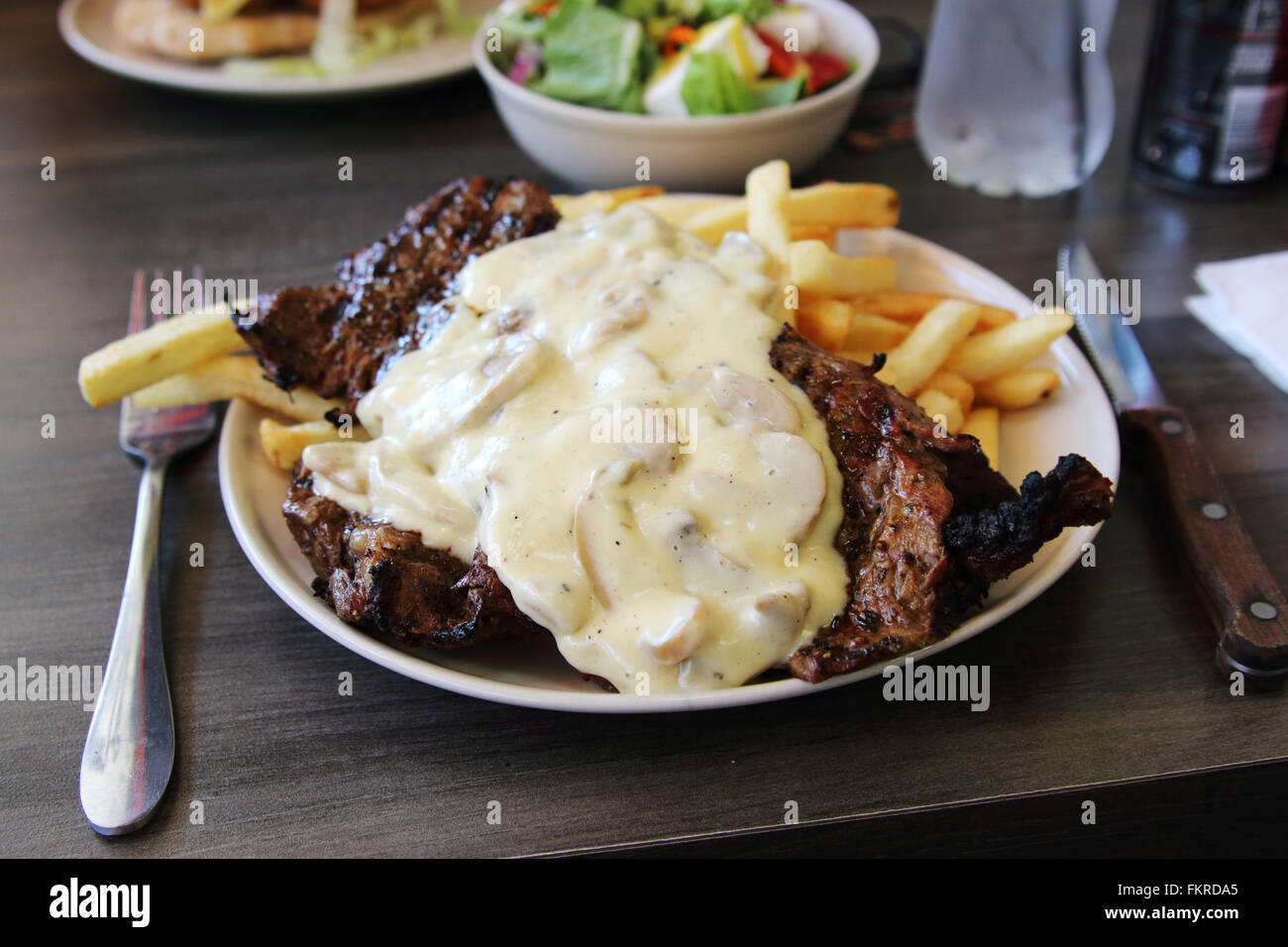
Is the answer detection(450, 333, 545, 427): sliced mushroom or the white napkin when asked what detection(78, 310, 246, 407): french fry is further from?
the white napkin

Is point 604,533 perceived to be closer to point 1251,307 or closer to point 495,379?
point 495,379

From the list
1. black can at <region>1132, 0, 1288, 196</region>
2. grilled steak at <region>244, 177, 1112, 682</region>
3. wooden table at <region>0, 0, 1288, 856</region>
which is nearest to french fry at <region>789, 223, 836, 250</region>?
grilled steak at <region>244, 177, 1112, 682</region>

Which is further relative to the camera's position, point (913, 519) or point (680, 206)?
point (680, 206)

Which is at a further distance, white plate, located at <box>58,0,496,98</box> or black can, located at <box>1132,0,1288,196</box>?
white plate, located at <box>58,0,496,98</box>
